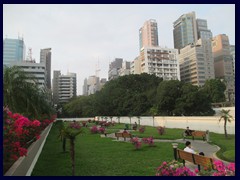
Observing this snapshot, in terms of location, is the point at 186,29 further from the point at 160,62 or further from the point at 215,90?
the point at 215,90

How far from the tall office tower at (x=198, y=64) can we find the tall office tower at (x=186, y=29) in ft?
107

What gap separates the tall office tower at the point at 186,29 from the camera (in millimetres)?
126375

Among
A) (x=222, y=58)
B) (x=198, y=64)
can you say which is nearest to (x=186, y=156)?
(x=198, y=64)

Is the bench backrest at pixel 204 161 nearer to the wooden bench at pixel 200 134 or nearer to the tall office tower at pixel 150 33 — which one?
the wooden bench at pixel 200 134

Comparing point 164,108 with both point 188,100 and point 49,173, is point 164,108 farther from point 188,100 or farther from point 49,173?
point 49,173

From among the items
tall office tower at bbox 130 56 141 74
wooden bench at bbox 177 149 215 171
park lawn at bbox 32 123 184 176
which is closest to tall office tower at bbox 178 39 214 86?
tall office tower at bbox 130 56 141 74

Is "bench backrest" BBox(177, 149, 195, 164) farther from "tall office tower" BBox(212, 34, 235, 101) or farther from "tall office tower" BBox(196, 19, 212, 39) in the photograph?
"tall office tower" BBox(196, 19, 212, 39)

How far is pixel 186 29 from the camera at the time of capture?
127 metres

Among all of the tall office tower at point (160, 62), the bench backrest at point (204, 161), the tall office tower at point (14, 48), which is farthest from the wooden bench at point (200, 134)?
the tall office tower at point (14, 48)

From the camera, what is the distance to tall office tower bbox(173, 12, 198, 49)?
126 m
